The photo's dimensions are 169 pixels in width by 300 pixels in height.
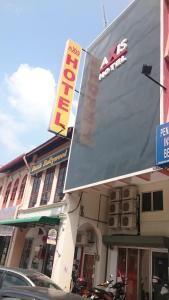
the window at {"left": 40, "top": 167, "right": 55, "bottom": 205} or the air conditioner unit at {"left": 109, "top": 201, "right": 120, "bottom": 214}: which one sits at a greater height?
the window at {"left": 40, "top": 167, "right": 55, "bottom": 205}

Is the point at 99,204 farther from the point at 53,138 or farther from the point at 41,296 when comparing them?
the point at 41,296

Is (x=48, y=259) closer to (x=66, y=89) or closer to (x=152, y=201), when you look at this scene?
(x=152, y=201)

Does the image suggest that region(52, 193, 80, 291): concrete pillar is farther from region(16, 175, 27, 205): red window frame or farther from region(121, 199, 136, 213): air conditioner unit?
region(16, 175, 27, 205): red window frame

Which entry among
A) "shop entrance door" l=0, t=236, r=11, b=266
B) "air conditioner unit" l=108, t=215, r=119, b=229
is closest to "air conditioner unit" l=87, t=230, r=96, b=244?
"air conditioner unit" l=108, t=215, r=119, b=229

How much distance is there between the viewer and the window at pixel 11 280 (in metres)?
7.64

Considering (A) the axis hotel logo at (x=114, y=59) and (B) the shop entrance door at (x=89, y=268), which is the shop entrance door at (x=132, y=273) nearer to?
(B) the shop entrance door at (x=89, y=268)

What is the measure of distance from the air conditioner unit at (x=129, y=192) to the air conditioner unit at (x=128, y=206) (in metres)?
0.22

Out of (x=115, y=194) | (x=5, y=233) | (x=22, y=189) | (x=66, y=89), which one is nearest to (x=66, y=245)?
(x=115, y=194)

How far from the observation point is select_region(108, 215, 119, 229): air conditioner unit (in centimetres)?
1512

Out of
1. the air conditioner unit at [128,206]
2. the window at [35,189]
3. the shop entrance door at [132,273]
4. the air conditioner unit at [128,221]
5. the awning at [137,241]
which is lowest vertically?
the shop entrance door at [132,273]

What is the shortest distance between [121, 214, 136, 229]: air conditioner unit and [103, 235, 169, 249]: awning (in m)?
0.46

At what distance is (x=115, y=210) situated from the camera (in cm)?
1543

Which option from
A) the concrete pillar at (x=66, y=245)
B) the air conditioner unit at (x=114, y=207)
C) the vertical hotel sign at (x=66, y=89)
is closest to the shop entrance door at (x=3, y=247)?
the concrete pillar at (x=66, y=245)

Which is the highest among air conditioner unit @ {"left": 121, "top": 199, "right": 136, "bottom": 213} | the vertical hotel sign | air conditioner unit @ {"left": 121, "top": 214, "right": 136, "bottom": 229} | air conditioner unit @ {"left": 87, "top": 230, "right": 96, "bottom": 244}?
the vertical hotel sign
